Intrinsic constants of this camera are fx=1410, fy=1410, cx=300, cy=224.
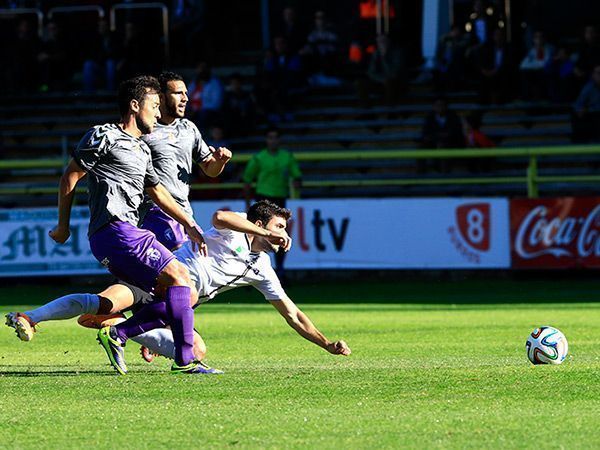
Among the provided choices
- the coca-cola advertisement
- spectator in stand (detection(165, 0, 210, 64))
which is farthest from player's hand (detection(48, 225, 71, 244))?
spectator in stand (detection(165, 0, 210, 64))

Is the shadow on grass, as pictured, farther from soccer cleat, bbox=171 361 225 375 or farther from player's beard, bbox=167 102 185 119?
player's beard, bbox=167 102 185 119

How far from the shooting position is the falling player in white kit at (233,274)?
32.4ft

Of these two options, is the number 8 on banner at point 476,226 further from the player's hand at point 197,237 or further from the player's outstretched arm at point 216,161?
the player's hand at point 197,237

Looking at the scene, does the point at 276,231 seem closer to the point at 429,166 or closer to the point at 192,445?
the point at 192,445

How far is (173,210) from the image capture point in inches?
383

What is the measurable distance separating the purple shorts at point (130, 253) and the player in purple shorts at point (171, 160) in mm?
970

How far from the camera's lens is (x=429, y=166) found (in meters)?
23.3

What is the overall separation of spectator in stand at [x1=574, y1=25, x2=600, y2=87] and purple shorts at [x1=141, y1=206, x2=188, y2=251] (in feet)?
49.1

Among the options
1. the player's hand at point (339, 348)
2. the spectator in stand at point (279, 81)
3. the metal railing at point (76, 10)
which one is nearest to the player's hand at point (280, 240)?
the player's hand at point (339, 348)

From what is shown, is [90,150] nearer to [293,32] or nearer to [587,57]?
[587,57]

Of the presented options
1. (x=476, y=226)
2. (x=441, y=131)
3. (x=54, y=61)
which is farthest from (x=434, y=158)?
(x=54, y=61)

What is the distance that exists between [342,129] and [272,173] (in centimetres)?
604

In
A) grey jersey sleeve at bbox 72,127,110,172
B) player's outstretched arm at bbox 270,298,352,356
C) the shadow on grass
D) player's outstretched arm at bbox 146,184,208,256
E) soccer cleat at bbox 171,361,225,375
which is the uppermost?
grey jersey sleeve at bbox 72,127,110,172

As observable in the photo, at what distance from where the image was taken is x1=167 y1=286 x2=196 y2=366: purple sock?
9.38 meters
